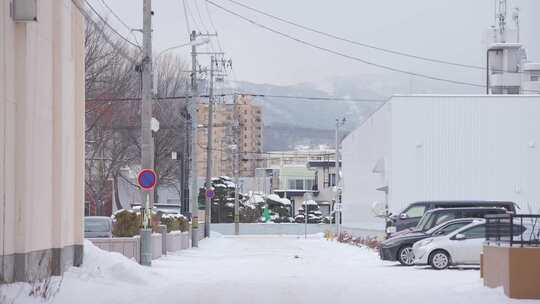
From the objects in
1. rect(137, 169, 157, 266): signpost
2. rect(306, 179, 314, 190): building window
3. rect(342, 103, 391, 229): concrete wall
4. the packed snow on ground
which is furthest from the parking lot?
rect(306, 179, 314, 190): building window

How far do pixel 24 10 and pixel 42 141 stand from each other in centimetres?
280

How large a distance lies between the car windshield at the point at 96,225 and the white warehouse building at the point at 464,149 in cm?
1948

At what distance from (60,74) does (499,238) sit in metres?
9.16

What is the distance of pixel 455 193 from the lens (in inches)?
2036

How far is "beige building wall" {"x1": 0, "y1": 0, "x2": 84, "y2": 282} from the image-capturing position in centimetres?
1719

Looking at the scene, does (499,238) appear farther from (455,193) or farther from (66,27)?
(455,193)

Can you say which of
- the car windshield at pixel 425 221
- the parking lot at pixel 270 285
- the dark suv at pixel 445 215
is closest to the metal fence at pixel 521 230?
the parking lot at pixel 270 285

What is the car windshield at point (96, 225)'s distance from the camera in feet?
118

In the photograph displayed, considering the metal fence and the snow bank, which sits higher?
the metal fence

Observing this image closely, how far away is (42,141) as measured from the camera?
63.0 ft

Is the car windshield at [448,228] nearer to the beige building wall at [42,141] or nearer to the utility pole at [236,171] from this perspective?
the beige building wall at [42,141]

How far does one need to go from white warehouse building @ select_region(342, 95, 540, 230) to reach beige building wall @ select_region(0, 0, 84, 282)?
31.2 m

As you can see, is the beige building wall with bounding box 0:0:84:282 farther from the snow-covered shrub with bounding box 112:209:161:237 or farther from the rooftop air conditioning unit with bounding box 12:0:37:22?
the snow-covered shrub with bounding box 112:209:161:237

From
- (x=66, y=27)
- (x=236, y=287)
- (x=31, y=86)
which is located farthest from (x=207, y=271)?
(x=31, y=86)
